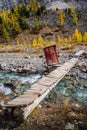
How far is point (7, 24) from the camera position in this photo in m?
96.9

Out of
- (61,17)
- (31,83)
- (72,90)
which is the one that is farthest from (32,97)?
(61,17)

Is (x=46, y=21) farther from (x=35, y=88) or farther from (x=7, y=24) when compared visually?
(x=35, y=88)

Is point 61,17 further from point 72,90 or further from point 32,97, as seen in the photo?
point 32,97

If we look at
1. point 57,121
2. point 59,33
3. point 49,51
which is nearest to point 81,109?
point 57,121

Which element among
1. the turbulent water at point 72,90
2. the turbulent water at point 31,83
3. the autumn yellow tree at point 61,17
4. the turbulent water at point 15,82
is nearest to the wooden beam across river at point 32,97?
the turbulent water at point 72,90

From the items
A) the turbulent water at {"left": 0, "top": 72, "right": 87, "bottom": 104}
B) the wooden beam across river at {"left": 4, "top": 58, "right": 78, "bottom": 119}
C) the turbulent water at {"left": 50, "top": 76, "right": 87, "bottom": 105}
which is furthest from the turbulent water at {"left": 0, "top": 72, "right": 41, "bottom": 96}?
the wooden beam across river at {"left": 4, "top": 58, "right": 78, "bottom": 119}

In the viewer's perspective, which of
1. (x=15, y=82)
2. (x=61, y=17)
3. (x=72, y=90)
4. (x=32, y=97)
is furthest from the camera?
(x=61, y=17)

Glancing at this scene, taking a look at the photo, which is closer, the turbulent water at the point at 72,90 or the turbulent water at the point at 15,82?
the turbulent water at the point at 72,90

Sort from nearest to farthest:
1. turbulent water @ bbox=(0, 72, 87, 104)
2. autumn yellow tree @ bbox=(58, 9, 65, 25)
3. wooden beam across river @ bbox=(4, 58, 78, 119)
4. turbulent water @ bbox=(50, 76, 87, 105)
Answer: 1. wooden beam across river @ bbox=(4, 58, 78, 119)
2. turbulent water @ bbox=(50, 76, 87, 105)
3. turbulent water @ bbox=(0, 72, 87, 104)
4. autumn yellow tree @ bbox=(58, 9, 65, 25)

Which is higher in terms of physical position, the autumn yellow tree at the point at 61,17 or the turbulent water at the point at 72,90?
the turbulent water at the point at 72,90

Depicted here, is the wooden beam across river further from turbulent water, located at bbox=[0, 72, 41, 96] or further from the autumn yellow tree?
the autumn yellow tree

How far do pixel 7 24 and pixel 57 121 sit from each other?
8556 centimetres

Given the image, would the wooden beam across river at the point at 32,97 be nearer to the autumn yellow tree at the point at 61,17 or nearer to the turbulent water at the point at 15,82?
the turbulent water at the point at 15,82

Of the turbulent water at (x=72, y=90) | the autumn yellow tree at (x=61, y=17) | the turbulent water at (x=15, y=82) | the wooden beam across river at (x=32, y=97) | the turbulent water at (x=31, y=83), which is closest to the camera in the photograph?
the wooden beam across river at (x=32, y=97)
